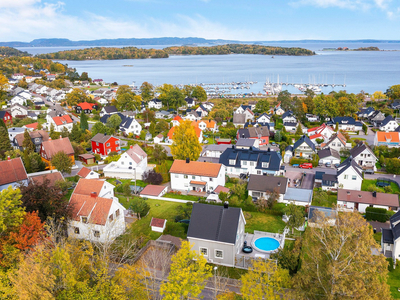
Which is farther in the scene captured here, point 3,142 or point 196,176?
point 3,142

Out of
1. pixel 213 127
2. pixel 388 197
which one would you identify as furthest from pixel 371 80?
pixel 388 197

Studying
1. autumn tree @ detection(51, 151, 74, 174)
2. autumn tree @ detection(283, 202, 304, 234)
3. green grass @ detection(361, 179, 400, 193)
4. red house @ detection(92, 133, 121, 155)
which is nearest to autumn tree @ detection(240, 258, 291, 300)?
autumn tree @ detection(283, 202, 304, 234)

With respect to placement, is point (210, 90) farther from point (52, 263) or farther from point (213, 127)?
point (52, 263)

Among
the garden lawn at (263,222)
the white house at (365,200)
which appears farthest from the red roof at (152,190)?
the white house at (365,200)

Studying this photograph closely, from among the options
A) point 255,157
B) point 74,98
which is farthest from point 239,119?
point 74,98

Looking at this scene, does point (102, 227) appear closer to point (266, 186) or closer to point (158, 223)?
point (158, 223)

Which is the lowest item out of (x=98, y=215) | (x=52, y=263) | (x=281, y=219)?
(x=281, y=219)

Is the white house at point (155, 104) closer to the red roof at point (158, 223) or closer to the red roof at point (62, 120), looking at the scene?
the red roof at point (62, 120)
